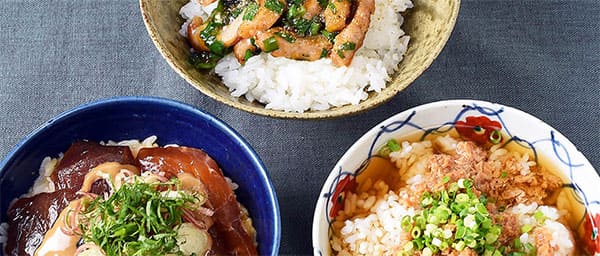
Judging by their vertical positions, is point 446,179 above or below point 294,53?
below

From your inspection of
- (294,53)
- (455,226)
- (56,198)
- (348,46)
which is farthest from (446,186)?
(56,198)

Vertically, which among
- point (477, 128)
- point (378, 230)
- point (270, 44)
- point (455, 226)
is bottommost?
point (378, 230)

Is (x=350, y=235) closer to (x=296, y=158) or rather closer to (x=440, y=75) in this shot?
(x=296, y=158)

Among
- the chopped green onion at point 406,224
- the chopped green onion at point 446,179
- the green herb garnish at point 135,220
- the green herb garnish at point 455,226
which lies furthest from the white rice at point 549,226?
the green herb garnish at point 135,220

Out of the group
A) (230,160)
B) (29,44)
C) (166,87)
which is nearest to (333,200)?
(230,160)

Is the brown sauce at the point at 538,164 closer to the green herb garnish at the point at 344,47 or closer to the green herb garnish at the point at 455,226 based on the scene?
the green herb garnish at the point at 455,226

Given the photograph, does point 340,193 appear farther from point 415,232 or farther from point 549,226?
point 549,226

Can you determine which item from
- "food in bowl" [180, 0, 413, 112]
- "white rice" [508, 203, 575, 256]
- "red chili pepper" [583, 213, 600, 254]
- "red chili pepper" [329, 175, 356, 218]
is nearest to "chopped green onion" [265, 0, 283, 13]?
"food in bowl" [180, 0, 413, 112]
